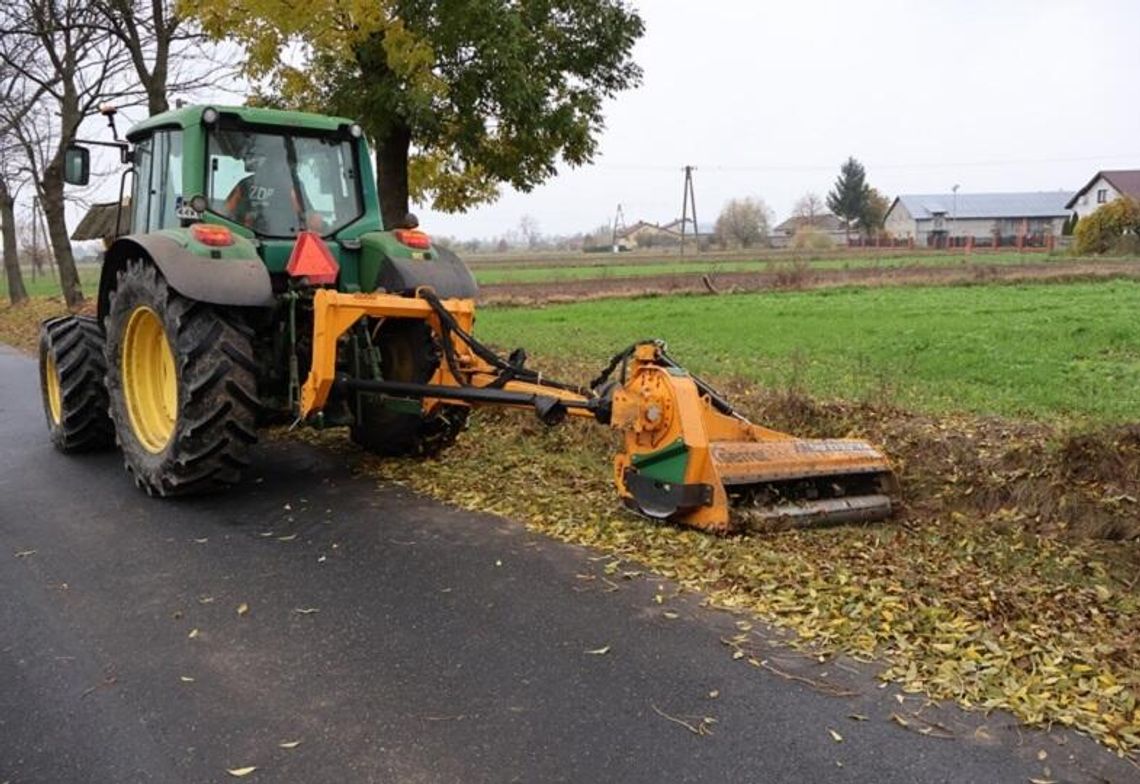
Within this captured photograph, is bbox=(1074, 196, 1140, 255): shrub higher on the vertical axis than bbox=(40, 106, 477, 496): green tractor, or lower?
higher

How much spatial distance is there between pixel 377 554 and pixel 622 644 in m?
1.70

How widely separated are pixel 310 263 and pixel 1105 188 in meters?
83.8

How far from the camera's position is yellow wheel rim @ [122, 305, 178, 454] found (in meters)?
6.45

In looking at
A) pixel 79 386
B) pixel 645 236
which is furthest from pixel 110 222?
Result: pixel 645 236

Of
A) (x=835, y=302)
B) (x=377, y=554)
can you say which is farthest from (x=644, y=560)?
(x=835, y=302)

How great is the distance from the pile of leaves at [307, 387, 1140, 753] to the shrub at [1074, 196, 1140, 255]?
48.9 meters

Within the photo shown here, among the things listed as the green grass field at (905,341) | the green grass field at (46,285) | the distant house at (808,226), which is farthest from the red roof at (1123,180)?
the green grass field at (46,285)

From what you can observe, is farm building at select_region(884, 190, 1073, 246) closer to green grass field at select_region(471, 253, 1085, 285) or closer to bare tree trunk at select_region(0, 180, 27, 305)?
green grass field at select_region(471, 253, 1085, 285)

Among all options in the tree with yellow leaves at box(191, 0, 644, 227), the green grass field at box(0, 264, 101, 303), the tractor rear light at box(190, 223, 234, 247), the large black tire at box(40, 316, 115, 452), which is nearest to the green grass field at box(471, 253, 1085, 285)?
the green grass field at box(0, 264, 101, 303)

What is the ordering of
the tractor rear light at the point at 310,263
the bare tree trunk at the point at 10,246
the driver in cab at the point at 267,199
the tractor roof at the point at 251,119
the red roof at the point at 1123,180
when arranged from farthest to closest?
the red roof at the point at 1123,180
the bare tree trunk at the point at 10,246
the driver in cab at the point at 267,199
the tractor roof at the point at 251,119
the tractor rear light at the point at 310,263

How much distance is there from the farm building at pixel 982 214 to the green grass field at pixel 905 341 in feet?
232

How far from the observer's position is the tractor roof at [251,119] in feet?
20.7

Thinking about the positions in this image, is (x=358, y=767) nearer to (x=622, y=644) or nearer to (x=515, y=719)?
(x=515, y=719)

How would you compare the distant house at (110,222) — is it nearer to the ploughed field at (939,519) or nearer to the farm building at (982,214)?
the ploughed field at (939,519)
